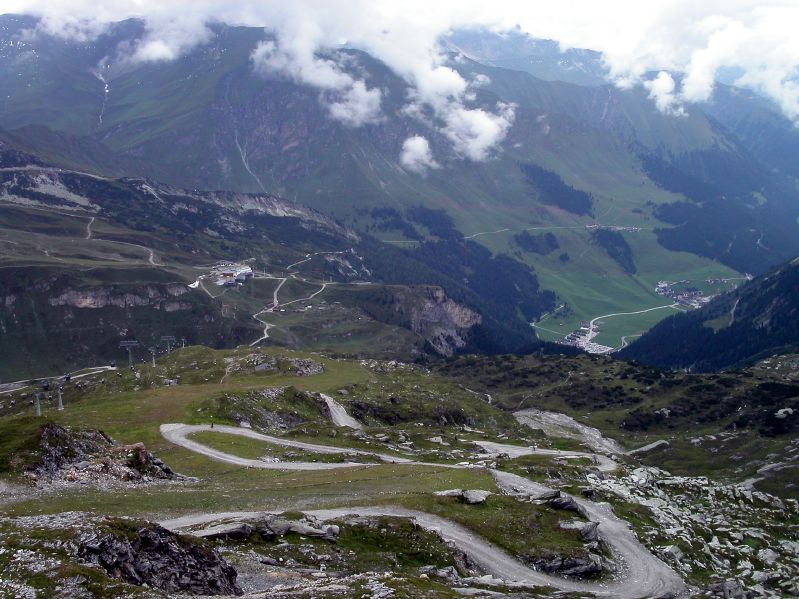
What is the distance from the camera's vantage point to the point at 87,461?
62875mm

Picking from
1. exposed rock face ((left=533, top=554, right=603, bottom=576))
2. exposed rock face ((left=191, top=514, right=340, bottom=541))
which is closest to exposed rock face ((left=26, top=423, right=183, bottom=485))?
exposed rock face ((left=191, top=514, right=340, bottom=541))

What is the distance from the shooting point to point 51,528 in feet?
131

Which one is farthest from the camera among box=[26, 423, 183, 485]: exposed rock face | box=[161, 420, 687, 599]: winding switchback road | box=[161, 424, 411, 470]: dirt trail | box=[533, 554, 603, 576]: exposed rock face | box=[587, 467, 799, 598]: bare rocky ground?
box=[161, 424, 411, 470]: dirt trail

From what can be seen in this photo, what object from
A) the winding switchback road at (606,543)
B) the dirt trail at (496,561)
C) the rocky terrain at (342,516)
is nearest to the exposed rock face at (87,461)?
the rocky terrain at (342,516)

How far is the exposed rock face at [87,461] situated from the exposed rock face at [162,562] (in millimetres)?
22524

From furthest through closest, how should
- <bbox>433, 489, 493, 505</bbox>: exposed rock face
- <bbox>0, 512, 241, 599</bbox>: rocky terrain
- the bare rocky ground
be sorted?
<bbox>433, 489, 493, 505</bbox>: exposed rock face → the bare rocky ground → <bbox>0, 512, 241, 599</bbox>: rocky terrain

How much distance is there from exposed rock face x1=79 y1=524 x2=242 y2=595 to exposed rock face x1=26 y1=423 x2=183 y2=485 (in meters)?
22.5

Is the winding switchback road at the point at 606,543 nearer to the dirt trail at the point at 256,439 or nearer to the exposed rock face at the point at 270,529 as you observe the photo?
the exposed rock face at the point at 270,529

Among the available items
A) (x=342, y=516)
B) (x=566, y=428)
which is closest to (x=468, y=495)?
(x=342, y=516)

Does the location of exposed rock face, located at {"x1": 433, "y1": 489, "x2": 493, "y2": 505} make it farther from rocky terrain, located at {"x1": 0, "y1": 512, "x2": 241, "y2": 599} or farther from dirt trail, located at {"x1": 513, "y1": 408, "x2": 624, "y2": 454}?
dirt trail, located at {"x1": 513, "y1": 408, "x2": 624, "y2": 454}

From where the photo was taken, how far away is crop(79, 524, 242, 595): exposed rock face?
125ft

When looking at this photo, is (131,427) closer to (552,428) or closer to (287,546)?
(287,546)

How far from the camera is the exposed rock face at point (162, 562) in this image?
38.1 meters

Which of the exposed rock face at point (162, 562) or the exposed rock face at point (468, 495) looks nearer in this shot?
the exposed rock face at point (162, 562)
